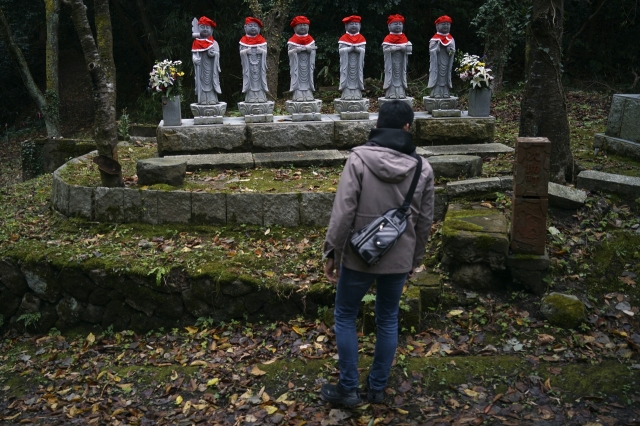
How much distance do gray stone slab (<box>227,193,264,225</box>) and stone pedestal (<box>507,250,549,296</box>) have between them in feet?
9.71

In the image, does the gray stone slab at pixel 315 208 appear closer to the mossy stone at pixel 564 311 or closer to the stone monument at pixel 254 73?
the mossy stone at pixel 564 311

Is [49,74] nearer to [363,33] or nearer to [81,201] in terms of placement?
[363,33]

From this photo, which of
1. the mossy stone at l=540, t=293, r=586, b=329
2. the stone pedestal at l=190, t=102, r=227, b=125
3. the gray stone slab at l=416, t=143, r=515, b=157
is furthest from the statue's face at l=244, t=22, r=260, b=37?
the mossy stone at l=540, t=293, r=586, b=329

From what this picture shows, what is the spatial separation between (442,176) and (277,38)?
9.23 metres

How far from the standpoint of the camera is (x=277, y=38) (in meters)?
15.6

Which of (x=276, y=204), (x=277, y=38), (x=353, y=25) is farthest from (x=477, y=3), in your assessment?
(x=276, y=204)

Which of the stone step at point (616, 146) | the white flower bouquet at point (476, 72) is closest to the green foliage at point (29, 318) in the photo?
the white flower bouquet at point (476, 72)

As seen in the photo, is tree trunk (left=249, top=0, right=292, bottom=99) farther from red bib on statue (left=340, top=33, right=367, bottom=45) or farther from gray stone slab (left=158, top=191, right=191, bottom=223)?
gray stone slab (left=158, top=191, right=191, bottom=223)

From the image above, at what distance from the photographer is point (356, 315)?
4.17 metres

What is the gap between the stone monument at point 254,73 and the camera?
9672mm

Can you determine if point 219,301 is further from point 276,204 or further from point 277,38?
point 277,38

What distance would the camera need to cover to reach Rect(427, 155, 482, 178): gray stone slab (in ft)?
24.8

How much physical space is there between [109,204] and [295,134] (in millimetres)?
3173

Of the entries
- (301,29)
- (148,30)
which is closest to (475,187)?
(301,29)
